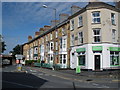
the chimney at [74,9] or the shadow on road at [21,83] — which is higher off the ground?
the chimney at [74,9]

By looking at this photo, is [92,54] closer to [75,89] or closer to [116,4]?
[116,4]

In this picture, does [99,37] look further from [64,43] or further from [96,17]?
[64,43]

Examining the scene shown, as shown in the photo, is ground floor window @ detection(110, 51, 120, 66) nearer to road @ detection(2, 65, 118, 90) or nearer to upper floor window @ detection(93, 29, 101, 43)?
upper floor window @ detection(93, 29, 101, 43)

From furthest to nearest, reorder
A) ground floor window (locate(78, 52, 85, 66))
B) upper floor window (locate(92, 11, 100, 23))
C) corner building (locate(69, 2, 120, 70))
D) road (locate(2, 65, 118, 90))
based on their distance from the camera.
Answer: ground floor window (locate(78, 52, 85, 66)) → upper floor window (locate(92, 11, 100, 23)) → corner building (locate(69, 2, 120, 70)) → road (locate(2, 65, 118, 90))

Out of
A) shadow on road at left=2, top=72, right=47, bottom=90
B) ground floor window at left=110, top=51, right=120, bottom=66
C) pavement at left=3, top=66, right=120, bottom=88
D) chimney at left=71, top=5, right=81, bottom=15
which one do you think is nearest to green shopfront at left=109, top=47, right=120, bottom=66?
ground floor window at left=110, top=51, right=120, bottom=66

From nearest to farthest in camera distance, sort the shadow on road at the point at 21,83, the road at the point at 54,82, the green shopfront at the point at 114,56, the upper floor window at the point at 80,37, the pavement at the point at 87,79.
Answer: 1. the shadow on road at the point at 21,83
2. the road at the point at 54,82
3. the pavement at the point at 87,79
4. the green shopfront at the point at 114,56
5. the upper floor window at the point at 80,37

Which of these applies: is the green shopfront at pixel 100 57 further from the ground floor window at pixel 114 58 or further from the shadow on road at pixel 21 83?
the shadow on road at pixel 21 83

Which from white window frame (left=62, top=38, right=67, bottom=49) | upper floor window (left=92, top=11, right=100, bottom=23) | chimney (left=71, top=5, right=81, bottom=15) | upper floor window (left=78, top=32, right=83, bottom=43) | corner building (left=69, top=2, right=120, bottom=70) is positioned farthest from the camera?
white window frame (left=62, top=38, right=67, bottom=49)

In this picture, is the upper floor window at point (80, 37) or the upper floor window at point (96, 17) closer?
the upper floor window at point (96, 17)

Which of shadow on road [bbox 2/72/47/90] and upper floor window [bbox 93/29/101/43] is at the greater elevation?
upper floor window [bbox 93/29/101/43]

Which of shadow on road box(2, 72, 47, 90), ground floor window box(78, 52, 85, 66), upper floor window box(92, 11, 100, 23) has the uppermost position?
upper floor window box(92, 11, 100, 23)

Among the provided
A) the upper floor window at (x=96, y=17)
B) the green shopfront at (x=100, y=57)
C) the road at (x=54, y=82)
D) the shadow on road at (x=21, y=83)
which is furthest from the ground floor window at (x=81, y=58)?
the shadow on road at (x=21, y=83)

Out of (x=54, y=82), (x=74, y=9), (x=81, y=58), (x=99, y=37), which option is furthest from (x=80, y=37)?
(x=54, y=82)

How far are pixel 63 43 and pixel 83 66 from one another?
813cm
